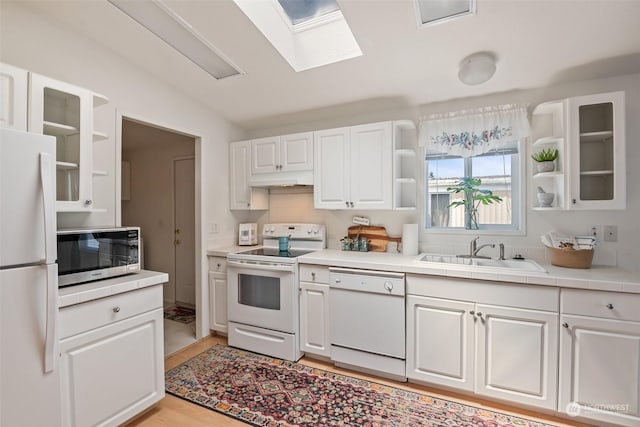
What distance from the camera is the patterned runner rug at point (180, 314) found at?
364cm

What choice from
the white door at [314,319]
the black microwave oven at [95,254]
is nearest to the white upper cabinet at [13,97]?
the black microwave oven at [95,254]

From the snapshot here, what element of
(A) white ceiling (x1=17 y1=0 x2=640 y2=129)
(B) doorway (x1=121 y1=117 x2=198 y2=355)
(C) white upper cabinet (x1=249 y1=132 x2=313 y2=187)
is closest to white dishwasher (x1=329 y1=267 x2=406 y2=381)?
(C) white upper cabinet (x1=249 y1=132 x2=313 y2=187)

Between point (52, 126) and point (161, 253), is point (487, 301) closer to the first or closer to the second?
point (52, 126)

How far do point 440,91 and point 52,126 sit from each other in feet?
9.23

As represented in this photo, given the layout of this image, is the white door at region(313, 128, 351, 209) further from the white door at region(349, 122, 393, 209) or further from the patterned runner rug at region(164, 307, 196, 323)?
the patterned runner rug at region(164, 307, 196, 323)

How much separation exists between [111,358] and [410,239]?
2.33 meters

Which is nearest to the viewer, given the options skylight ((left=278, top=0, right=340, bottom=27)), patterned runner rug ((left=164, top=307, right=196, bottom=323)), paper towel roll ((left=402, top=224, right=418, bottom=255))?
skylight ((left=278, top=0, right=340, bottom=27))

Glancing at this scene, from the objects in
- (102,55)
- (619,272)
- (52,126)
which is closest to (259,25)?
(102,55)

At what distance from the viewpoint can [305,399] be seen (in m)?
2.06

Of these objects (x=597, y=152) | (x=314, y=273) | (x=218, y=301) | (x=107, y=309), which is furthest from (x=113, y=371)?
(x=597, y=152)

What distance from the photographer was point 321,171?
9.45ft

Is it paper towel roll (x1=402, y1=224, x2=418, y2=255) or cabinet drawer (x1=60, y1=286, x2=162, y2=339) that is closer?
cabinet drawer (x1=60, y1=286, x2=162, y2=339)

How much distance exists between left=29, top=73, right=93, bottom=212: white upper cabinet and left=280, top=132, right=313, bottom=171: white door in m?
1.62

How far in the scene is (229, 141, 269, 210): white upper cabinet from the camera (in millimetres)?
3299
